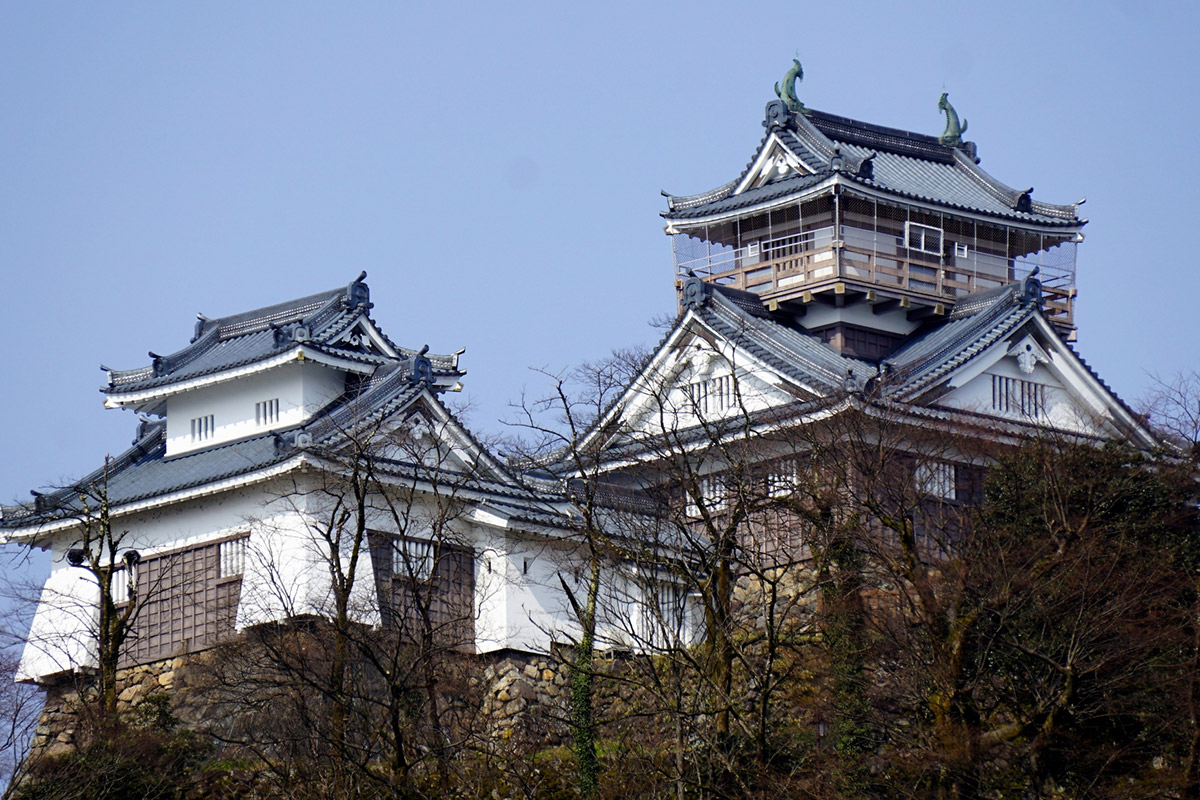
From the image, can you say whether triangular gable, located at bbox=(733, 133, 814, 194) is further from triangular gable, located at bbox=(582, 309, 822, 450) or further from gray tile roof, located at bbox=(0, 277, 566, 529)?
gray tile roof, located at bbox=(0, 277, 566, 529)

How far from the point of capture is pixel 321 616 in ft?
82.2

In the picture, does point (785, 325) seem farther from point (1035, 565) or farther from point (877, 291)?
point (1035, 565)

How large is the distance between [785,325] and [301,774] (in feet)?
60.1

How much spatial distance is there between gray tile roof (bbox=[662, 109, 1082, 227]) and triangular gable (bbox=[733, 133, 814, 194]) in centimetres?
11

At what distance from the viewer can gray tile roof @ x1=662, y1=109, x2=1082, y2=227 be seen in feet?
117

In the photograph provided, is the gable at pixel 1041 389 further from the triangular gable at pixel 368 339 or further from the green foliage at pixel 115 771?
the green foliage at pixel 115 771

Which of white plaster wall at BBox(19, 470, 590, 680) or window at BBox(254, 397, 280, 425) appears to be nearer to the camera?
white plaster wall at BBox(19, 470, 590, 680)

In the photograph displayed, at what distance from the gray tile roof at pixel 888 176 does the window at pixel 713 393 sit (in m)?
4.22

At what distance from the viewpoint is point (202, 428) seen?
3341cm

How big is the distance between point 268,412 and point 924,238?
Answer: 13.7m

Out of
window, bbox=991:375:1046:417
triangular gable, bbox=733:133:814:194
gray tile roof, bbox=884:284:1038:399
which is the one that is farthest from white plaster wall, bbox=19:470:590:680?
triangular gable, bbox=733:133:814:194

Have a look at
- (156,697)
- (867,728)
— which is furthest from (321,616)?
(867,728)

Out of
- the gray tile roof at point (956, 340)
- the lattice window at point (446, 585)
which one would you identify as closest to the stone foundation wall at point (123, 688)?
the lattice window at point (446, 585)

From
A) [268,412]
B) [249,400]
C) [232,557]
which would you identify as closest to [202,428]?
[249,400]
